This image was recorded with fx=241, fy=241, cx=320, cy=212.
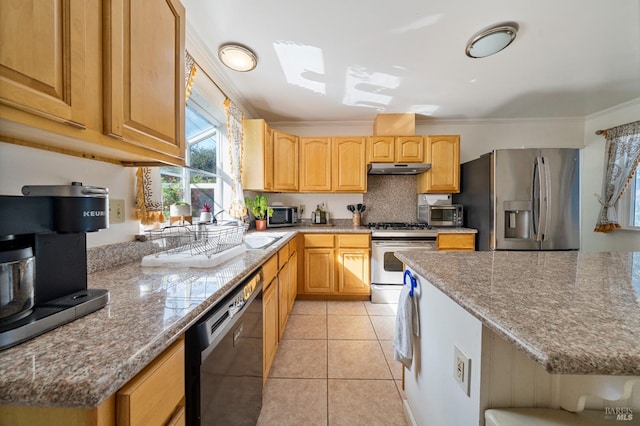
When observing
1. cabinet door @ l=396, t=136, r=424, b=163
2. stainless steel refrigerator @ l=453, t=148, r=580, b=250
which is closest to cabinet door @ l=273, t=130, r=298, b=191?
cabinet door @ l=396, t=136, r=424, b=163

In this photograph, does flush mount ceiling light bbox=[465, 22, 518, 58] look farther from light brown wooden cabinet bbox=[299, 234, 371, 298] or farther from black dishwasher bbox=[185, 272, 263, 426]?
black dishwasher bbox=[185, 272, 263, 426]

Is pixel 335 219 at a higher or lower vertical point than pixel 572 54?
lower

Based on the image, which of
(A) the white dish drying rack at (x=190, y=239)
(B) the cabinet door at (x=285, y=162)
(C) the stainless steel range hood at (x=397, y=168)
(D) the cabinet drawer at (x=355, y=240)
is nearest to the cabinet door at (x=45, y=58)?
(A) the white dish drying rack at (x=190, y=239)

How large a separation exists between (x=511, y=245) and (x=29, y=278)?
11.5 ft

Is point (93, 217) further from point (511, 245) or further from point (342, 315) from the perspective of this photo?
point (511, 245)

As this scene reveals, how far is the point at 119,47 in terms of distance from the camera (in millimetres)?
808

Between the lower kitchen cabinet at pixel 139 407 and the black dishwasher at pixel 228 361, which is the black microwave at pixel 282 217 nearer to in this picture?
the black dishwasher at pixel 228 361

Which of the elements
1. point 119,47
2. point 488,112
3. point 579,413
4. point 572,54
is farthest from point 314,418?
point 488,112

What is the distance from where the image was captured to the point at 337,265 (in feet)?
9.69

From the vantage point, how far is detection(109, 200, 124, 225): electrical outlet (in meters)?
1.17

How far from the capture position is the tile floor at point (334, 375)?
1.39 metres

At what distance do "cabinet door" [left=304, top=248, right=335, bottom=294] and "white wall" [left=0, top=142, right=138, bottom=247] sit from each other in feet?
6.32

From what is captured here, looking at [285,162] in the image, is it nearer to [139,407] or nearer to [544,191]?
[139,407]

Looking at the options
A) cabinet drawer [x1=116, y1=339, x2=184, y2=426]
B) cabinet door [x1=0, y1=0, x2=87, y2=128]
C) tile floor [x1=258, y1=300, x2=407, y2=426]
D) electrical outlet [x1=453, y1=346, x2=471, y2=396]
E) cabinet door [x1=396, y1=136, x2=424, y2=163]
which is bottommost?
tile floor [x1=258, y1=300, x2=407, y2=426]
